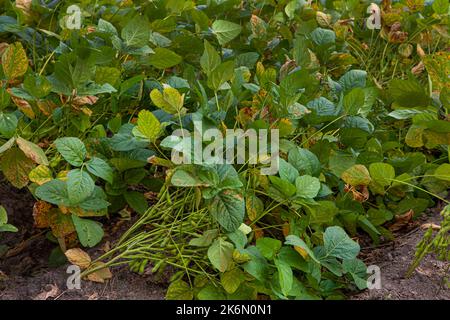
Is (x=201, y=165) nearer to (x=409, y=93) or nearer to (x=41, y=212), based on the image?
(x=41, y=212)

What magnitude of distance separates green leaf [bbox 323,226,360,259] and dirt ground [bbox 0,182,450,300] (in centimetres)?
12

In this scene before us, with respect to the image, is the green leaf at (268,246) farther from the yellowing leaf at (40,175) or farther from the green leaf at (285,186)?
the yellowing leaf at (40,175)

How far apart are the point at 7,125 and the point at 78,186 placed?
0.23m

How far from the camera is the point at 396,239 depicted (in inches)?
70.1

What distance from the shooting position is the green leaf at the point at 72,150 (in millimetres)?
1460

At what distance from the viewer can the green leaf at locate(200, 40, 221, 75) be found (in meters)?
1.61

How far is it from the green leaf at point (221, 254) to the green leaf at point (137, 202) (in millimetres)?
284

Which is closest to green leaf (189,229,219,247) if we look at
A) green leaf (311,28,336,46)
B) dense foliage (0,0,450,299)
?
dense foliage (0,0,450,299)

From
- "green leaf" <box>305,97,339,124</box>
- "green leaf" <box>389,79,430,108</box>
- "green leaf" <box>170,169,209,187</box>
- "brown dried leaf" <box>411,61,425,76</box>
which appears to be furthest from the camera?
"brown dried leaf" <box>411,61,425,76</box>

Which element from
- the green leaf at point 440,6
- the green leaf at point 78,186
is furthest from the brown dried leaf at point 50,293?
the green leaf at point 440,6

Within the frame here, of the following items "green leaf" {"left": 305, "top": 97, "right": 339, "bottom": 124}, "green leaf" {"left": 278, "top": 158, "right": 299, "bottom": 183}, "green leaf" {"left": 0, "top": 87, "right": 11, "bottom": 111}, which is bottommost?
"green leaf" {"left": 278, "top": 158, "right": 299, "bottom": 183}

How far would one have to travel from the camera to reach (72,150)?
1.48 metres

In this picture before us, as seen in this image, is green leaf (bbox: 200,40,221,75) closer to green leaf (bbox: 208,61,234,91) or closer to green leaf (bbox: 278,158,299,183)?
green leaf (bbox: 208,61,234,91)

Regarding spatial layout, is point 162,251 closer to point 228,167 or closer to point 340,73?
point 228,167
